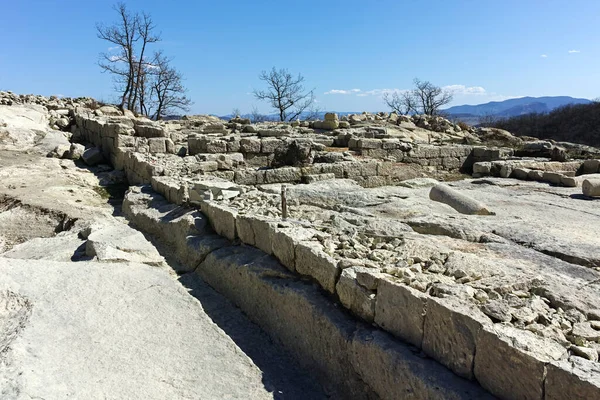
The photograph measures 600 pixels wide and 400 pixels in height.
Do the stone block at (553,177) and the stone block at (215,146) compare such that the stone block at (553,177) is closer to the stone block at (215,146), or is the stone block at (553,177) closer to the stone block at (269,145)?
the stone block at (269,145)

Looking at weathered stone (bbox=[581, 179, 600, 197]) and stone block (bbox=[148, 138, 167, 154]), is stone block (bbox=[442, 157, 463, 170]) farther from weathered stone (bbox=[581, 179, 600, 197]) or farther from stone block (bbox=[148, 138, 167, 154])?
stone block (bbox=[148, 138, 167, 154])

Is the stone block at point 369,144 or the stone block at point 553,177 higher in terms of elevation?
the stone block at point 369,144

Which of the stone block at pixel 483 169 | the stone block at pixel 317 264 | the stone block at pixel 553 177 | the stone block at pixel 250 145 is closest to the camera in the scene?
the stone block at pixel 317 264

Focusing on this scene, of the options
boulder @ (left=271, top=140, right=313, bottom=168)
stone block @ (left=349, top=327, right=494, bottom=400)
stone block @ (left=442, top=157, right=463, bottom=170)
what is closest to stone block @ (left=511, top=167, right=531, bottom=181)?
stone block @ (left=442, top=157, right=463, bottom=170)

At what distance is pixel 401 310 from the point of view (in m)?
3.07

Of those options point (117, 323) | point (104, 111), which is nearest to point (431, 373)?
point (117, 323)

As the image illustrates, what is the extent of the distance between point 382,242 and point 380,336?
1391 mm

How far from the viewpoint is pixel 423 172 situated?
12133mm

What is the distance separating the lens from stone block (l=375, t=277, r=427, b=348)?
2947mm

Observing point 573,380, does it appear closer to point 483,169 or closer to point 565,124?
point 483,169

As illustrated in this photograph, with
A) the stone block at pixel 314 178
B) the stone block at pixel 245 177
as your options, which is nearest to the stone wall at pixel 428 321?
the stone block at pixel 245 177

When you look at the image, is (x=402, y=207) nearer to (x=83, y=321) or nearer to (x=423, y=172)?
(x=83, y=321)

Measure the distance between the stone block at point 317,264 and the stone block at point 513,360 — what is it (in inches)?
56.4

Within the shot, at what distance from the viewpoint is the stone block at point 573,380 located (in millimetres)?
2068
